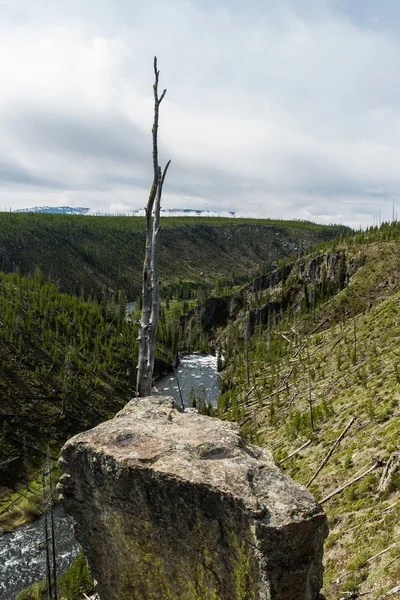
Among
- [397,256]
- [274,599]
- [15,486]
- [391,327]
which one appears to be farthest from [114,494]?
[397,256]

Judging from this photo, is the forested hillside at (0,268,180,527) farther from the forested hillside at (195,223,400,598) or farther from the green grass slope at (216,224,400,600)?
the forested hillside at (195,223,400,598)

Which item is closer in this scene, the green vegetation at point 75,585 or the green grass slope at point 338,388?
the green grass slope at point 338,388

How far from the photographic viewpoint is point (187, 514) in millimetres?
9125

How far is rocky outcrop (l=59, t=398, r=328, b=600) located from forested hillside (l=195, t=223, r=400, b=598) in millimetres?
5622

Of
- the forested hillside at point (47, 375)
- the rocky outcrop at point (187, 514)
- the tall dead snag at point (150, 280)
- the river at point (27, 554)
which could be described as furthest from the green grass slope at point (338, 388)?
the forested hillside at point (47, 375)

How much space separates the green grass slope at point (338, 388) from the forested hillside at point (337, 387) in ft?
0.26

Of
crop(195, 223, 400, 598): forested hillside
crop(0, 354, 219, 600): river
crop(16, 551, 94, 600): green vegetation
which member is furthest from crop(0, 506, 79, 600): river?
crop(195, 223, 400, 598): forested hillside

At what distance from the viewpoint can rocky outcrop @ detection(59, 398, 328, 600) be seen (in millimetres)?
8141

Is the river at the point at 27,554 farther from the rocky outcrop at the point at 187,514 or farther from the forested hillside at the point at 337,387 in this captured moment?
the rocky outcrop at the point at 187,514

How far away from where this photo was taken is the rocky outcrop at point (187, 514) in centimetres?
814

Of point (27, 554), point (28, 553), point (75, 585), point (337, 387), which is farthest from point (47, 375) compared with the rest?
point (337, 387)

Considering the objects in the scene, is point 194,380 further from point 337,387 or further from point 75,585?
point 75,585

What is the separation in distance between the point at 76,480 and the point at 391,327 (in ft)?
157

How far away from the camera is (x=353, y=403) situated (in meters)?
33.9
